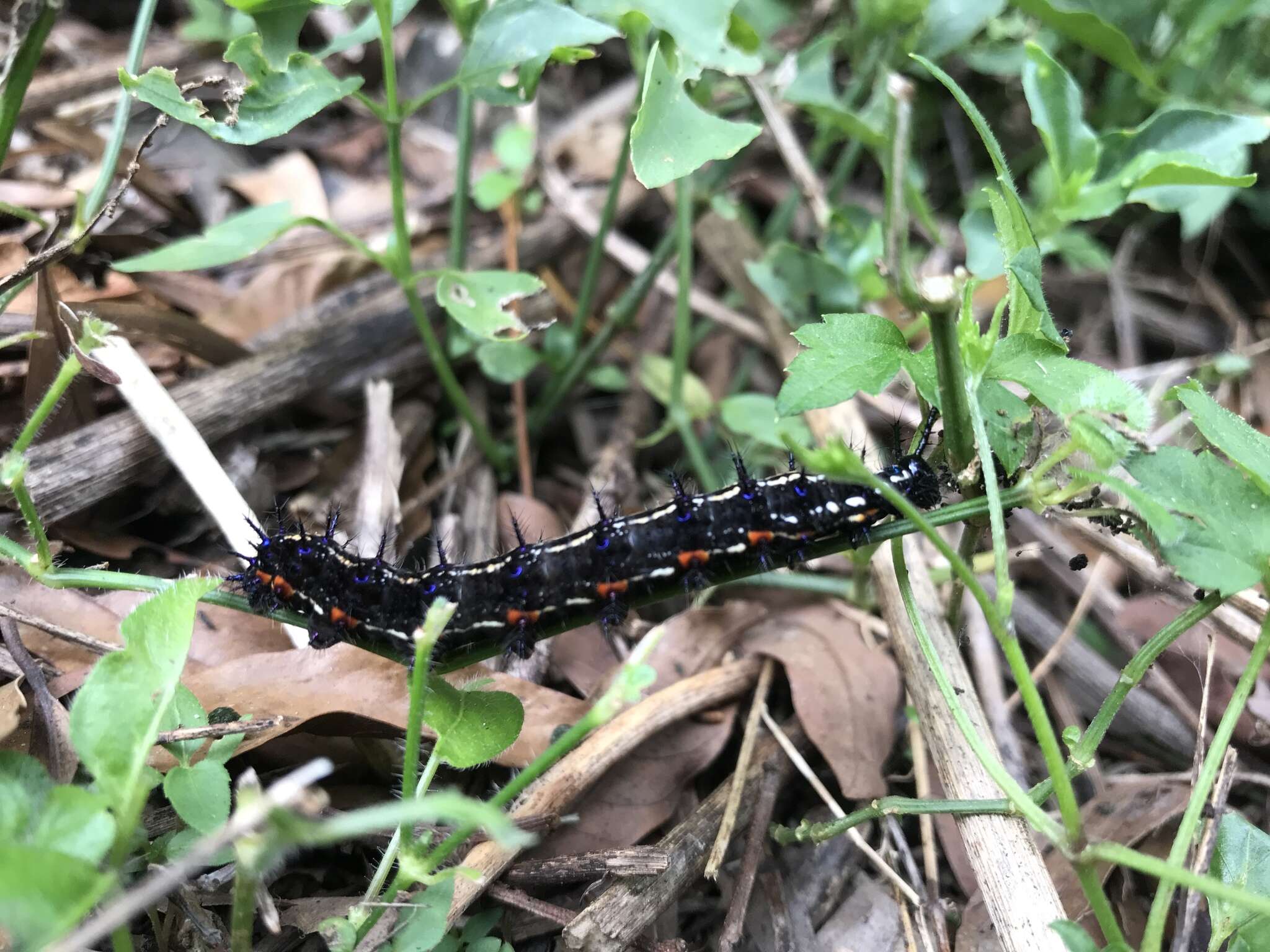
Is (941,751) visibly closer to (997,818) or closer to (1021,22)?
(997,818)

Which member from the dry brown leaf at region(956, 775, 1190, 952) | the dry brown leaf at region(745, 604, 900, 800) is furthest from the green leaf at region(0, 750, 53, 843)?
the dry brown leaf at region(956, 775, 1190, 952)

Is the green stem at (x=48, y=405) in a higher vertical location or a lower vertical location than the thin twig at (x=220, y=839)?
higher

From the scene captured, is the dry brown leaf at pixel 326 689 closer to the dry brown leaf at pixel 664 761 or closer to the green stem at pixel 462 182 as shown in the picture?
the dry brown leaf at pixel 664 761

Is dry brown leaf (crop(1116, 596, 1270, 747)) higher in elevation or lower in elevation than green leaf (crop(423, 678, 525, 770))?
lower

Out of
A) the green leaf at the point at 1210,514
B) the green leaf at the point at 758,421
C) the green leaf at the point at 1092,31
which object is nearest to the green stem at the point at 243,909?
the green leaf at the point at 1210,514

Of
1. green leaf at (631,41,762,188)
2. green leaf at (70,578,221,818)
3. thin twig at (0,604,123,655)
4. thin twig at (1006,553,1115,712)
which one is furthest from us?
thin twig at (1006,553,1115,712)

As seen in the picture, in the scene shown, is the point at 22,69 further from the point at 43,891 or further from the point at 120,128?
the point at 43,891

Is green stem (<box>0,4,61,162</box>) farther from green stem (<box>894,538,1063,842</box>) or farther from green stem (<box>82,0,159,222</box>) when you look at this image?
green stem (<box>894,538,1063,842</box>)
